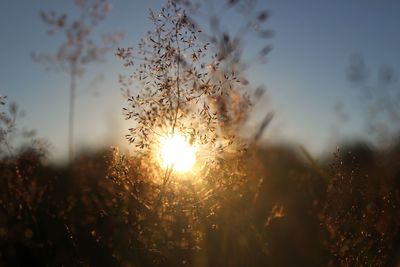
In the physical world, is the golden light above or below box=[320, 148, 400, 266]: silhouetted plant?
above

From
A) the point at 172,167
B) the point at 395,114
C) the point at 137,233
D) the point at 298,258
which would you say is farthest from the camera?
the point at 395,114

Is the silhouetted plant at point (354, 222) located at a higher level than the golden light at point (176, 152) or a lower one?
lower

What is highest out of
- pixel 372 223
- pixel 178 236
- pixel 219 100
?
pixel 219 100

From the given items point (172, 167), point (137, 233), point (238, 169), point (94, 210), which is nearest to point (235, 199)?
point (238, 169)

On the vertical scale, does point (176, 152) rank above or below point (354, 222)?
above

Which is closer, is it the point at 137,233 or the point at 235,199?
the point at 137,233

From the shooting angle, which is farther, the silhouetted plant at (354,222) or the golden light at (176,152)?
the golden light at (176,152)

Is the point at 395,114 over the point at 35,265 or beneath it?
over

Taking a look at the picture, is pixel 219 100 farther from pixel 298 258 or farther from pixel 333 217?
pixel 298 258
